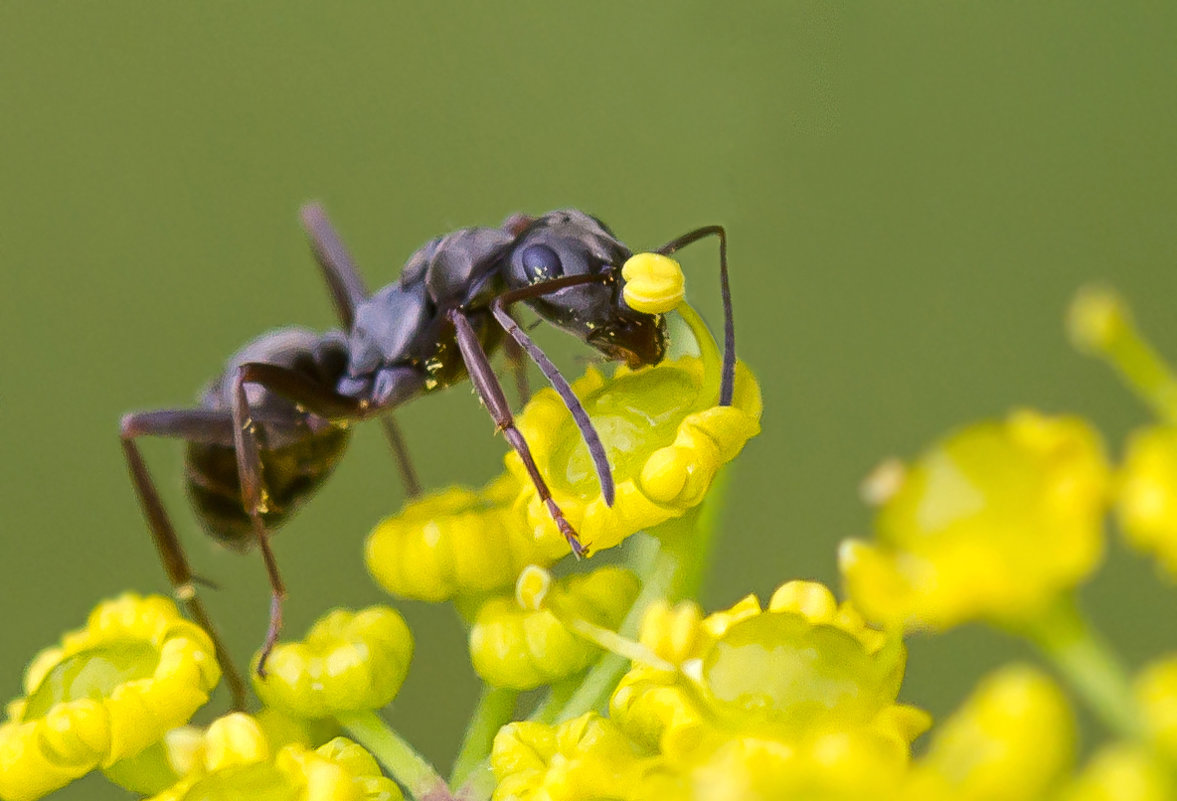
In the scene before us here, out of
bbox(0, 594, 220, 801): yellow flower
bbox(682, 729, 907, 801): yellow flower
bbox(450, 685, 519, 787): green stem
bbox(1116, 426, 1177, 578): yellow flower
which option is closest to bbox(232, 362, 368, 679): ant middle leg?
bbox(0, 594, 220, 801): yellow flower

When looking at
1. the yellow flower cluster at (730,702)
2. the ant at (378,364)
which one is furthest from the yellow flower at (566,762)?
the ant at (378,364)

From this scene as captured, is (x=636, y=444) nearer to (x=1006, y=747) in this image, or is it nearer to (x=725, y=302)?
(x=725, y=302)

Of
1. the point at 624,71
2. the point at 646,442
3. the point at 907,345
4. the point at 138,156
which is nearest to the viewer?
the point at 646,442

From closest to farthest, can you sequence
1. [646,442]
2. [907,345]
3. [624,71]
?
[646,442], [907,345], [624,71]

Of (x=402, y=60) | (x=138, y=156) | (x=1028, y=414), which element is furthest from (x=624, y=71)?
(x=1028, y=414)

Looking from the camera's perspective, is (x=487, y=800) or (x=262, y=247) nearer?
(x=487, y=800)

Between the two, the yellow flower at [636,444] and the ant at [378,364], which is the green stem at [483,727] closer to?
the yellow flower at [636,444]

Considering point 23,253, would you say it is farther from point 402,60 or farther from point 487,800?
point 487,800
